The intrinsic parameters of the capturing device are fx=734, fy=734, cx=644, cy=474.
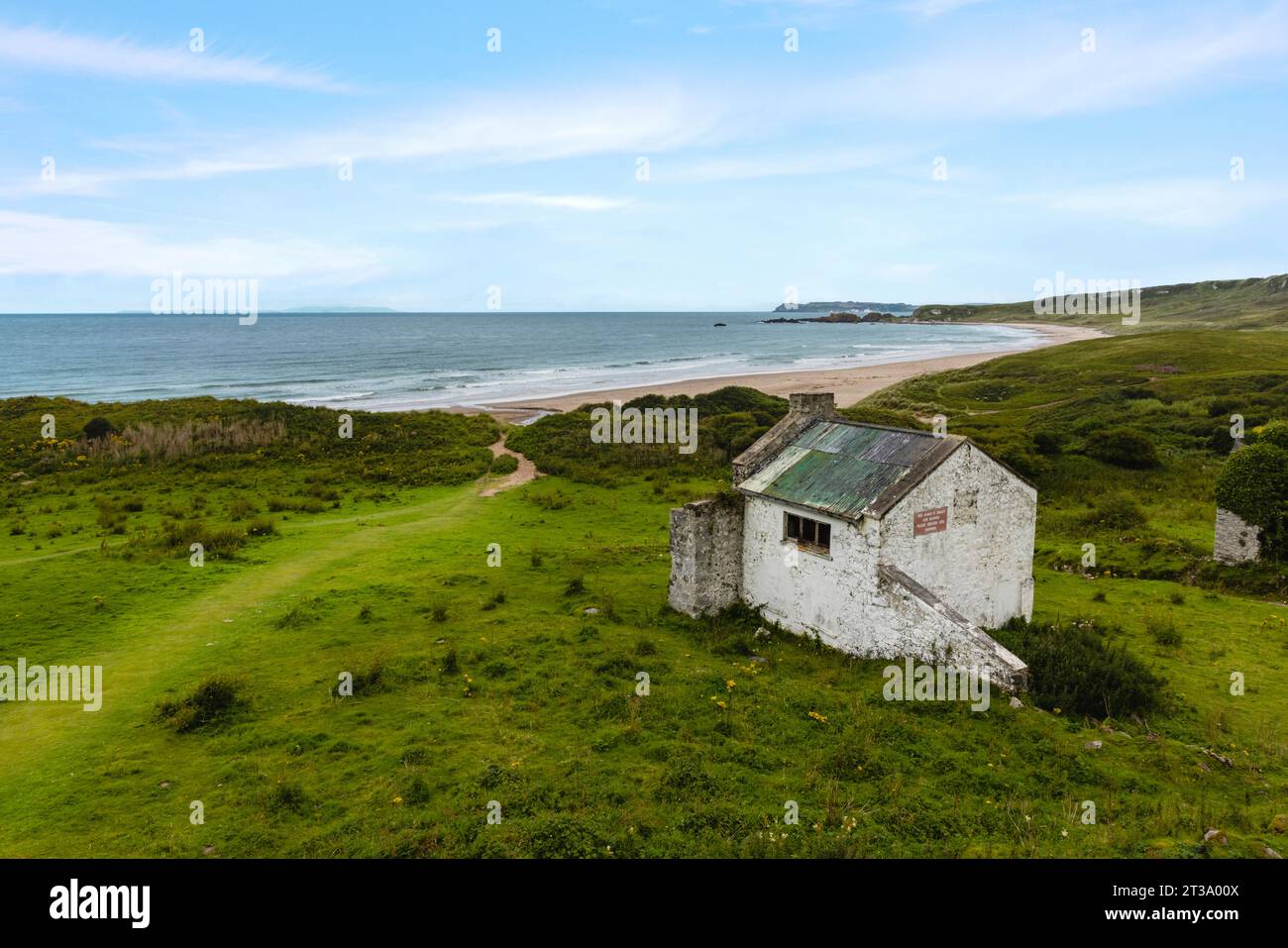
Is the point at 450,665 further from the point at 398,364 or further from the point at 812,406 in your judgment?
the point at 398,364

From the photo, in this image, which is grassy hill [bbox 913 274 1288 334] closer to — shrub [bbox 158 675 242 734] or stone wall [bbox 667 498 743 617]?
stone wall [bbox 667 498 743 617]

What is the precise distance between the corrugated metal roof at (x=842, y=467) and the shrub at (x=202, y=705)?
12259 millimetres

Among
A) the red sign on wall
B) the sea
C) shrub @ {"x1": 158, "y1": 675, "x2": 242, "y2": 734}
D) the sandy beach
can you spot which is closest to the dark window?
the red sign on wall

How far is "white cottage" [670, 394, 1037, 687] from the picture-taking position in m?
15.4

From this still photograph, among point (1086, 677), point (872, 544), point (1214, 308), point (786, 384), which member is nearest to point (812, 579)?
point (872, 544)

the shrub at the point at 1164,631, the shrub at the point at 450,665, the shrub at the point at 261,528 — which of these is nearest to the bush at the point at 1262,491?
the shrub at the point at 1164,631

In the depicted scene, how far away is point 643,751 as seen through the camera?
12.4 metres

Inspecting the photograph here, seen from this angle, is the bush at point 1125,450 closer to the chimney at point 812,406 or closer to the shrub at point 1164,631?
the shrub at point 1164,631

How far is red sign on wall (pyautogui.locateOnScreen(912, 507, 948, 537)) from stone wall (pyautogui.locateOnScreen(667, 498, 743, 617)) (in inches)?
185

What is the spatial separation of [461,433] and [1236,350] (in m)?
77.0

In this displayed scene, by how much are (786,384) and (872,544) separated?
68195 mm

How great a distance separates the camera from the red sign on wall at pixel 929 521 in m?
15.8

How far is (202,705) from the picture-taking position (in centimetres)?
1380
